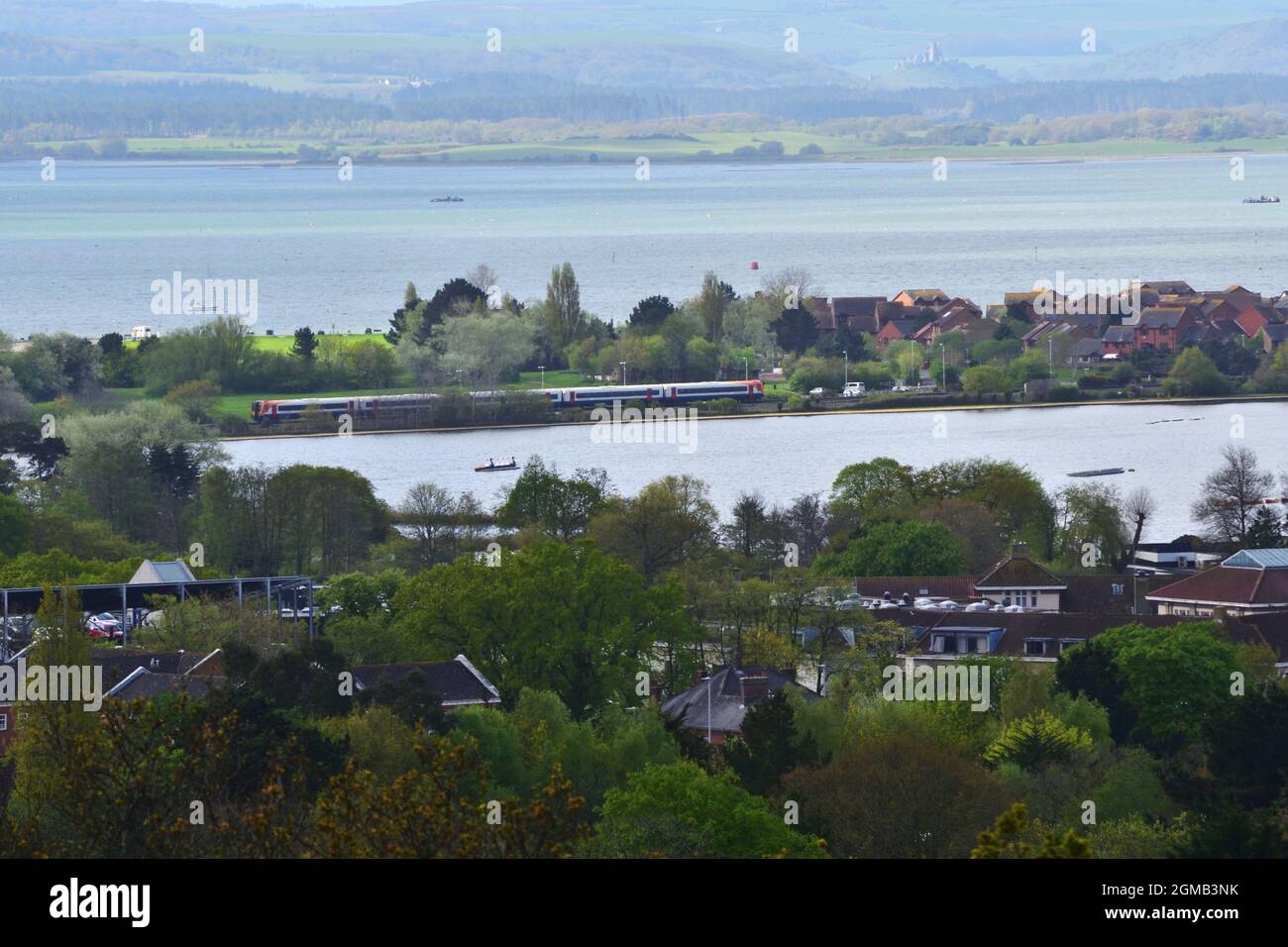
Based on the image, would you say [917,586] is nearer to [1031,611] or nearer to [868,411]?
[1031,611]

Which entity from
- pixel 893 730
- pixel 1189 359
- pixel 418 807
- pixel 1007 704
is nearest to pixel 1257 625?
pixel 1007 704

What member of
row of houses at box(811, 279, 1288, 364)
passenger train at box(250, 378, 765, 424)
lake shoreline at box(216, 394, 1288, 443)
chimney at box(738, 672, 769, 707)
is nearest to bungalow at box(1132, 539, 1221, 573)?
chimney at box(738, 672, 769, 707)

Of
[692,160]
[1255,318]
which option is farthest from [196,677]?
[692,160]

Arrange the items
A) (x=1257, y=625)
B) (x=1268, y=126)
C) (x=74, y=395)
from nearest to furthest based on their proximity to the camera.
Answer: (x=1257, y=625) < (x=74, y=395) < (x=1268, y=126)

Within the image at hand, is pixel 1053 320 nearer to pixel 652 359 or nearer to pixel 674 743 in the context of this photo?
pixel 652 359

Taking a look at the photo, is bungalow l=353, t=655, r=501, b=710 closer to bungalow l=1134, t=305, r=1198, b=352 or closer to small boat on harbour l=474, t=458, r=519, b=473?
small boat on harbour l=474, t=458, r=519, b=473

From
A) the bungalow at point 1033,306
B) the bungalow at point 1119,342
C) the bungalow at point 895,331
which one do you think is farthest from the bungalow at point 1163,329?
the bungalow at point 895,331
